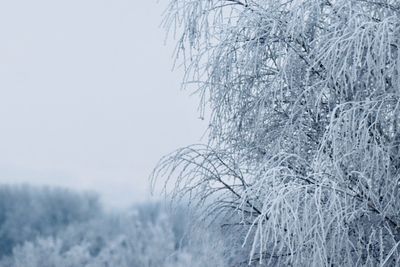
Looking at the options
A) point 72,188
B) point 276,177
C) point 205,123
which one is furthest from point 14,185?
point 276,177

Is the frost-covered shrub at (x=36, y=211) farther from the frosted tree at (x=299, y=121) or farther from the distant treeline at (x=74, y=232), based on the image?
the frosted tree at (x=299, y=121)

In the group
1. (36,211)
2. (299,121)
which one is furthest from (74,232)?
(299,121)

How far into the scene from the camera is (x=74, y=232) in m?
12.1

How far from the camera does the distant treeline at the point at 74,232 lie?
11703mm

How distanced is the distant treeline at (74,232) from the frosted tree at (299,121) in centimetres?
709

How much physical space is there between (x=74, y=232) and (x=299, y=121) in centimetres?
869

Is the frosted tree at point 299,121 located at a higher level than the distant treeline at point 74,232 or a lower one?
higher

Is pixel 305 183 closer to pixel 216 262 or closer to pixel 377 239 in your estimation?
pixel 377 239

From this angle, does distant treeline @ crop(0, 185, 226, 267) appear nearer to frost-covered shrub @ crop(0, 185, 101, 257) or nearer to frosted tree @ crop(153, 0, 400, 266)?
frost-covered shrub @ crop(0, 185, 101, 257)

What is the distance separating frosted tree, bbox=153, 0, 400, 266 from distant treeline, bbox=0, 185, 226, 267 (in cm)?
709

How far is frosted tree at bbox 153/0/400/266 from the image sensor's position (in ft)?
11.0

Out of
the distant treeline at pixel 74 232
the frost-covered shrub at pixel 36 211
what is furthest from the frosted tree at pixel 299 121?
→ the frost-covered shrub at pixel 36 211

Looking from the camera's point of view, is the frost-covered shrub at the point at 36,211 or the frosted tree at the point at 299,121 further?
the frost-covered shrub at the point at 36,211

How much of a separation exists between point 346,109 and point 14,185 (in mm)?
9308
